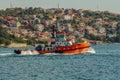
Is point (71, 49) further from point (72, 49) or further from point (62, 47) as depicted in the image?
point (62, 47)

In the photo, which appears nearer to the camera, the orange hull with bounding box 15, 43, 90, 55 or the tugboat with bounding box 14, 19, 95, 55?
the orange hull with bounding box 15, 43, 90, 55

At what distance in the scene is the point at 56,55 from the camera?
13350 cm

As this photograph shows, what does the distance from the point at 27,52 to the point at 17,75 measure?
62500 millimetres

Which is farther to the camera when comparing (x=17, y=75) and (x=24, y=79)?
(x=17, y=75)

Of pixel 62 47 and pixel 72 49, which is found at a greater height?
pixel 62 47

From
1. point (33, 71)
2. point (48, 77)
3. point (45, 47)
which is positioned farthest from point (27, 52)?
point (48, 77)

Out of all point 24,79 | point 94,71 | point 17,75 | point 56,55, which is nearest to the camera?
point 24,79

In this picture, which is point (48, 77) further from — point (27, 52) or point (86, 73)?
point (27, 52)

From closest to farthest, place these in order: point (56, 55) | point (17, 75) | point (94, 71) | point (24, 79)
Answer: point (24, 79) → point (17, 75) → point (94, 71) → point (56, 55)

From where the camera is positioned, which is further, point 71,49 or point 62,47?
point 71,49

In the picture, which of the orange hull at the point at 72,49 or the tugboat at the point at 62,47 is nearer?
the orange hull at the point at 72,49

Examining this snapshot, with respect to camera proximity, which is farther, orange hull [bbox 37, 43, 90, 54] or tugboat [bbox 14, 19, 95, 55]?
tugboat [bbox 14, 19, 95, 55]

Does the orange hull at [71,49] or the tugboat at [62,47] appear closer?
the orange hull at [71,49]

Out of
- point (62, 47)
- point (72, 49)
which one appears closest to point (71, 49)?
point (72, 49)
